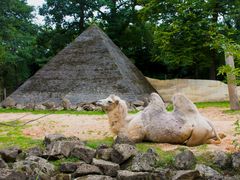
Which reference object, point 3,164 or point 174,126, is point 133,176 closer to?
point 174,126

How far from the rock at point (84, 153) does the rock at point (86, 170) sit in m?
0.21

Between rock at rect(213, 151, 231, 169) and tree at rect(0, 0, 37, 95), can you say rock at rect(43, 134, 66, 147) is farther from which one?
tree at rect(0, 0, 37, 95)

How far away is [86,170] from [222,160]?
1.82m

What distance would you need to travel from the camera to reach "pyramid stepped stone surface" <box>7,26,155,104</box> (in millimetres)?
16922

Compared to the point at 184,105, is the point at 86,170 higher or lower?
lower

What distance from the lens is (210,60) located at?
20.6 meters

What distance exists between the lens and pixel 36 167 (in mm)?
5543

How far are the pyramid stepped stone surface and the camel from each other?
9357mm

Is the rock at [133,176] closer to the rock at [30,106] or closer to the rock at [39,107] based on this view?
the rock at [39,107]

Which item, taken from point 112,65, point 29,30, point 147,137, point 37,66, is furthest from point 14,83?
point 147,137

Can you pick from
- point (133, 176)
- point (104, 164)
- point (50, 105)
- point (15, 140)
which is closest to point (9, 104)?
point (50, 105)

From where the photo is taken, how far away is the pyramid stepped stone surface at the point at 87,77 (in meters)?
16.9

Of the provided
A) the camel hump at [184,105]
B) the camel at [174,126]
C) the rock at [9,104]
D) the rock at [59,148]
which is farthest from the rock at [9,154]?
the rock at [9,104]

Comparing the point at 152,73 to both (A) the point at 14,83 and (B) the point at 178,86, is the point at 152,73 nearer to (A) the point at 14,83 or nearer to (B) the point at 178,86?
(B) the point at 178,86
